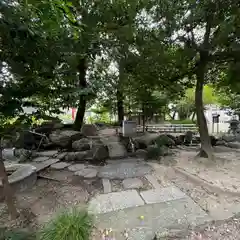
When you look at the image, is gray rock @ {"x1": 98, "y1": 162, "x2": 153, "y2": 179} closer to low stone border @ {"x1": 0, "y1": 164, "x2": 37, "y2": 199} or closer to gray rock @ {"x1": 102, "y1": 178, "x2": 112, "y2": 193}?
gray rock @ {"x1": 102, "y1": 178, "x2": 112, "y2": 193}

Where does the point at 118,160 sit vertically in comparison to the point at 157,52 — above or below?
below

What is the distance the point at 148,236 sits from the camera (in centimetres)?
176

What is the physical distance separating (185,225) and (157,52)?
269cm

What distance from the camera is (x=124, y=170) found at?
3.47 meters

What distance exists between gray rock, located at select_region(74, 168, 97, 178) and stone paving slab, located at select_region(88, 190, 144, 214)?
0.71 metres

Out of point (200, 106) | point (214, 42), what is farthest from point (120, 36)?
point (200, 106)

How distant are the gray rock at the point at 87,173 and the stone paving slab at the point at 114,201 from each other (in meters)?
0.71

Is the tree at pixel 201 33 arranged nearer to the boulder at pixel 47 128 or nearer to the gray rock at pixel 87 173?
the gray rock at pixel 87 173

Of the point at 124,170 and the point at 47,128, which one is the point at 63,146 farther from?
the point at 124,170

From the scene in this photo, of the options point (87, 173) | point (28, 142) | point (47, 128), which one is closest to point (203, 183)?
point (87, 173)

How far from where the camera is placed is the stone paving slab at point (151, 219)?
1.85m

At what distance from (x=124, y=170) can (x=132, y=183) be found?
553 mm

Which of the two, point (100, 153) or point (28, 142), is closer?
point (100, 153)

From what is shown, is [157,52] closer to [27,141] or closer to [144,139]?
[144,139]
